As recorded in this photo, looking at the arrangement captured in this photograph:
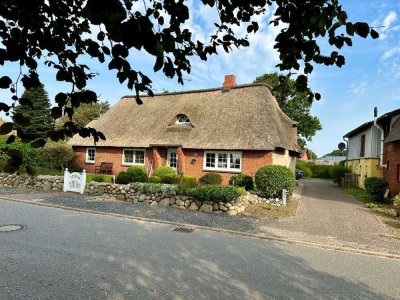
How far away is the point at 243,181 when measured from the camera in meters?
17.5

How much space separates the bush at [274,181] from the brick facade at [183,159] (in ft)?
12.2

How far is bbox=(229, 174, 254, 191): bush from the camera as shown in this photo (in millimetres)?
17500

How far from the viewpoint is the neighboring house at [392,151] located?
16.9 metres

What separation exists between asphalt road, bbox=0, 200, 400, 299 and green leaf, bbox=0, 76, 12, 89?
3.51 metres

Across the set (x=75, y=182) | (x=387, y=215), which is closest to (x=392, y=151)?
(x=387, y=215)

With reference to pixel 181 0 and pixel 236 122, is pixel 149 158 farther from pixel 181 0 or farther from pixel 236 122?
pixel 181 0

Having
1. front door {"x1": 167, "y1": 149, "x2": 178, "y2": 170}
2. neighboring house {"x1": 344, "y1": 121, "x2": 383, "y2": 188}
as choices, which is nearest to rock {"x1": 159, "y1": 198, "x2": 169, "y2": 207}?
front door {"x1": 167, "y1": 149, "x2": 178, "y2": 170}

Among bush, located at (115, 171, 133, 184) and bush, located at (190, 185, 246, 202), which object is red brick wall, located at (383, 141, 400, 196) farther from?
bush, located at (115, 171, 133, 184)

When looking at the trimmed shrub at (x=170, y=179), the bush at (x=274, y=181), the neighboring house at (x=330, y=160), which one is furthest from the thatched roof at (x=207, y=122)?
the neighboring house at (x=330, y=160)

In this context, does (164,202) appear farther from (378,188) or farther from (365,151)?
(365,151)

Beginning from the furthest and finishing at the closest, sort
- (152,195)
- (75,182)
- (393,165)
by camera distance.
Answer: (393,165), (75,182), (152,195)

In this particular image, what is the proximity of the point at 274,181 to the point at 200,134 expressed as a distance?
25.6 feet

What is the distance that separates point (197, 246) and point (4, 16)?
6.20 meters

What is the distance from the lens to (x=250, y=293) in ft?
15.7
